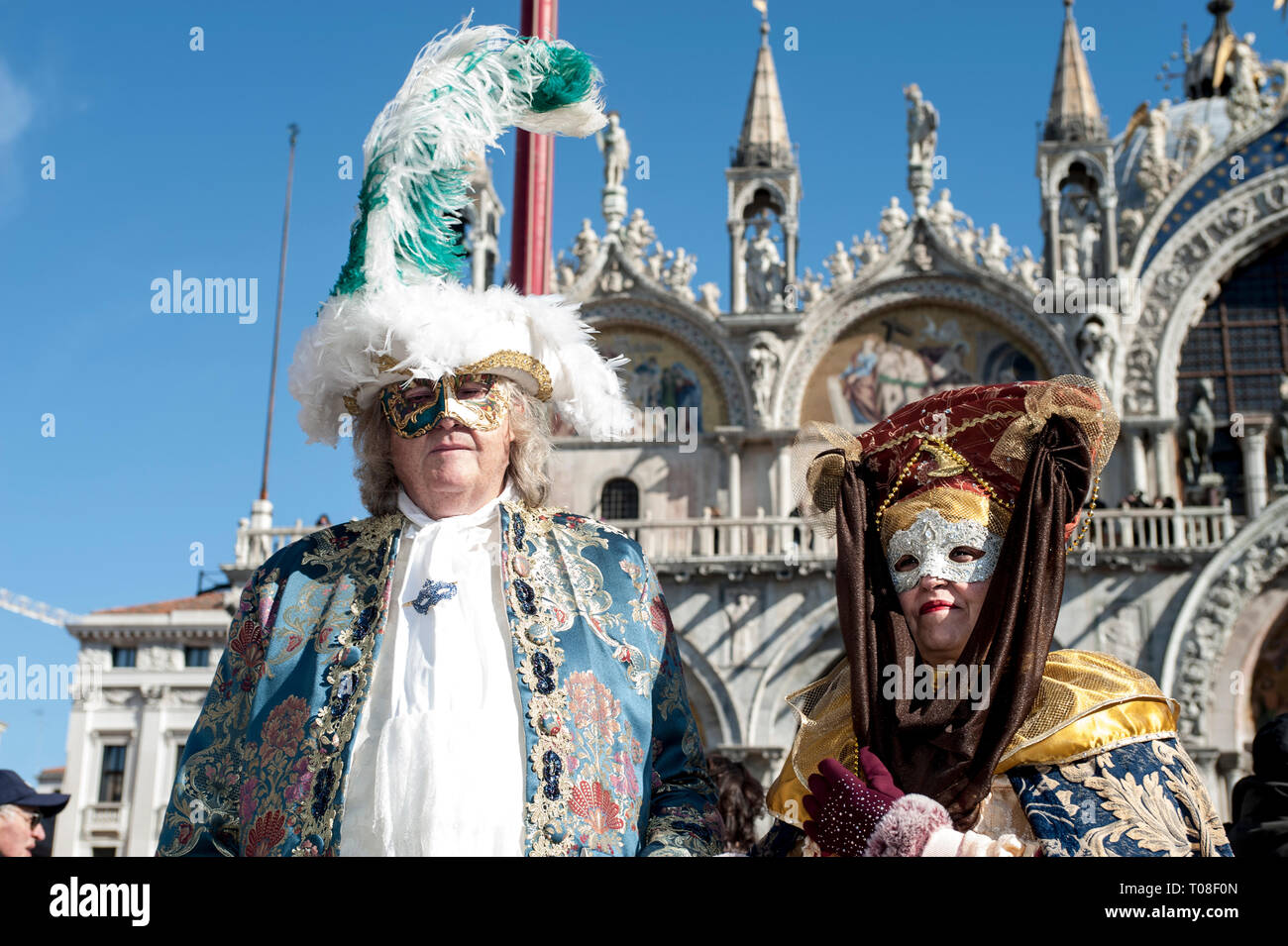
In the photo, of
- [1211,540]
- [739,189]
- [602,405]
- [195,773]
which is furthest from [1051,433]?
[739,189]

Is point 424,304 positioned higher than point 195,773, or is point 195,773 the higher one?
point 424,304

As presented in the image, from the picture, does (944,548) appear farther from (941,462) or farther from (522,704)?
Result: (522,704)

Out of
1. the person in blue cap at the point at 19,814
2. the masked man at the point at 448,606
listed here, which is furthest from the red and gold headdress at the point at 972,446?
the person in blue cap at the point at 19,814

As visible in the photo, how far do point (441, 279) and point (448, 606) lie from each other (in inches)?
35.5

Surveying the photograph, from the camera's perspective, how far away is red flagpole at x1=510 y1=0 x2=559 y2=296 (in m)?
8.57

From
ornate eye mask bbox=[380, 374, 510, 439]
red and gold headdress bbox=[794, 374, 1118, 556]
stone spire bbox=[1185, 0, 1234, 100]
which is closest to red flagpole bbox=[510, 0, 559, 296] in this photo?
ornate eye mask bbox=[380, 374, 510, 439]

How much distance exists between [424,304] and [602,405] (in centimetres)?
58

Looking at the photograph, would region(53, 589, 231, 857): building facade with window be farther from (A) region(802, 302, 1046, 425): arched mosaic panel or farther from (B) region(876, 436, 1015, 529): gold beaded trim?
(B) region(876, 436, 1015, 529): gold beaded trim

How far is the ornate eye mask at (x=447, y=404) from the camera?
3805 millimetres

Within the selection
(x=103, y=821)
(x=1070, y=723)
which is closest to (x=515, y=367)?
(x=1070, y=723)

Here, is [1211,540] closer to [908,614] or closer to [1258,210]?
[1258,210]

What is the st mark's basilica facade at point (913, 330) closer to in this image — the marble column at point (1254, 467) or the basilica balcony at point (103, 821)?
the marble column at point (1254, 467)

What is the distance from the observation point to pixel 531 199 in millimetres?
8852
